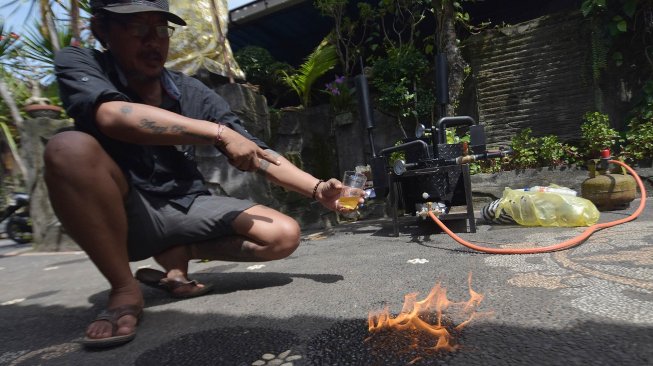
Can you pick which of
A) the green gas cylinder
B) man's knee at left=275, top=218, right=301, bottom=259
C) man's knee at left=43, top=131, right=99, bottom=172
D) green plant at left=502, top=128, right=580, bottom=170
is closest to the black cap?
man's knee at left=43, top=131, right=99, bottom=172

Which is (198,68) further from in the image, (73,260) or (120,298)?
(120,298)

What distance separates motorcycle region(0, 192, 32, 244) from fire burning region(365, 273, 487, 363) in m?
6.98

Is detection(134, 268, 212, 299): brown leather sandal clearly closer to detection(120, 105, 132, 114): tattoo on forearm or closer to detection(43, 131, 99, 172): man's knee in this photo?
detection(43, 131, 99, 172): man's knee

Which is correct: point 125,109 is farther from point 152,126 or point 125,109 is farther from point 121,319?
point 121,319

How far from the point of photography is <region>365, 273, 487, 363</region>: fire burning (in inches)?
44.6

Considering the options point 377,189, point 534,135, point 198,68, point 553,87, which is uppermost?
point 198,68

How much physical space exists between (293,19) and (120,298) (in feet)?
23.0

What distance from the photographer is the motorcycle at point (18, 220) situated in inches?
238

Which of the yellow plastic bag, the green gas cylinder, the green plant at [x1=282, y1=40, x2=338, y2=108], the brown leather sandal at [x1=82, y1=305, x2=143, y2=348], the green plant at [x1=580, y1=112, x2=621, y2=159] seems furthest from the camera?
the green plant at [x1=282, y1=40, x2=338, y2=108]

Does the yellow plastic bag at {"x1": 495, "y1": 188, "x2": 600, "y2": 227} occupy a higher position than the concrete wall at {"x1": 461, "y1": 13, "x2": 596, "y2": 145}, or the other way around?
the concrete wall at {"x1": 461, "y1": 13, "x2": 596, "y2": 145}

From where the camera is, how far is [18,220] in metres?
6.13

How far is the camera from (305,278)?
2107mm

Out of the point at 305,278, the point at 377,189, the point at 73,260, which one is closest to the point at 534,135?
the point at 377,189

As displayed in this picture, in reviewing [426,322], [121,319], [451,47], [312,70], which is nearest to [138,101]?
[121,319]
